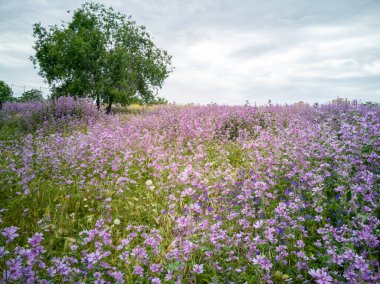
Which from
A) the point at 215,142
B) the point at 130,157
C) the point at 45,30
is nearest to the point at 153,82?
the point at 45,30

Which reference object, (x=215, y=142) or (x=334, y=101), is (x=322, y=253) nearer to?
(x=215, y=142)

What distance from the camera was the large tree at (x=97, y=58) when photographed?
60.6 feet

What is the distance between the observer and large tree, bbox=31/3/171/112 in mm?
18469

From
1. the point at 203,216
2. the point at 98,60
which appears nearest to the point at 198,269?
the point at 203,216

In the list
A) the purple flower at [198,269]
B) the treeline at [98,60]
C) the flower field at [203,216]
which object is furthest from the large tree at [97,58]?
the purple flower at [198,269]

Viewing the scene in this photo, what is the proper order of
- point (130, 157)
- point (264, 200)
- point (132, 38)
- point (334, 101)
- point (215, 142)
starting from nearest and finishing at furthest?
point (264, 200)
point (130, 157)
point (215, 142)
point (334, 101)
point (132, 38)

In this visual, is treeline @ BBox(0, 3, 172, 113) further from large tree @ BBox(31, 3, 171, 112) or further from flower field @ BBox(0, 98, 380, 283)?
flower field @ BBox(0, 98, 380, 283)

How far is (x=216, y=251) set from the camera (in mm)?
2916

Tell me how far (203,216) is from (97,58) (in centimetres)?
1760

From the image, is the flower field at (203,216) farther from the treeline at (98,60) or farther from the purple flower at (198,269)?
the treeline at (98,60)

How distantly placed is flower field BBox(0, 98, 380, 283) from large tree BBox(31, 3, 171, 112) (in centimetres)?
1155

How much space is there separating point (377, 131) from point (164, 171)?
3.86m

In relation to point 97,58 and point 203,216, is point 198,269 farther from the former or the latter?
point 97,58

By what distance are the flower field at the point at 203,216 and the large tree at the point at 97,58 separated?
37.9ft
